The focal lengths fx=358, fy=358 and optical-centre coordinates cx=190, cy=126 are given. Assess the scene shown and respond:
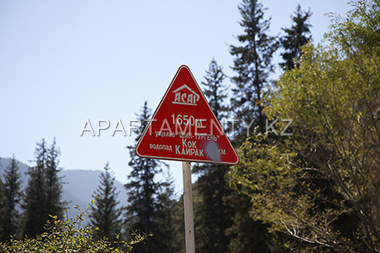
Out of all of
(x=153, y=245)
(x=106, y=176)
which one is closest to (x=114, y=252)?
(x=153, y=245)

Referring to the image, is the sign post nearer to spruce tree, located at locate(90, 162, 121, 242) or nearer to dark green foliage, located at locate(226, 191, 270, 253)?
dark green foliage, located at locate(226, 191, 270, 253)

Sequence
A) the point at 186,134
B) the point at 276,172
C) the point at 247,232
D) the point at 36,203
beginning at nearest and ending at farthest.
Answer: the point at 186,134 → the point at 276,172 → the point at 247,232 → the point at 36,203

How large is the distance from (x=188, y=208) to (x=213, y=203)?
2447 cm

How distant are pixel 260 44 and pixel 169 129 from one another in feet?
72.4

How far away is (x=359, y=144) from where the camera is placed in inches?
366

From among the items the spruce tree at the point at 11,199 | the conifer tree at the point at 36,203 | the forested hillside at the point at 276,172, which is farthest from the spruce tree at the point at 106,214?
the spruce tree at the point at 11,199

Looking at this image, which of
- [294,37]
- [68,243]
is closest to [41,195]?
[294,37]

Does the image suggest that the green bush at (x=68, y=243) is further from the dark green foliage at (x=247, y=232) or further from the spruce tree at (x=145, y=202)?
the spruce tree at (x=145, y=202)

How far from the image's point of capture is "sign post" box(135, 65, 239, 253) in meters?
3.56

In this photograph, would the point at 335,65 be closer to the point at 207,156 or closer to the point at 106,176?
the point at 207,156

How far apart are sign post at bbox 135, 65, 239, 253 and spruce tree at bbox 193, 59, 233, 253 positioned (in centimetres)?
2270

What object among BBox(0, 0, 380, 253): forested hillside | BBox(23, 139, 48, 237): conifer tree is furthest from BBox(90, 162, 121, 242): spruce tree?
BBox(23, 139, 48, 237): conifer tree

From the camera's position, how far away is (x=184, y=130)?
3711 millimetres

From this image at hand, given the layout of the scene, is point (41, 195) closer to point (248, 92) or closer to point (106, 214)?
point (106, 214)
